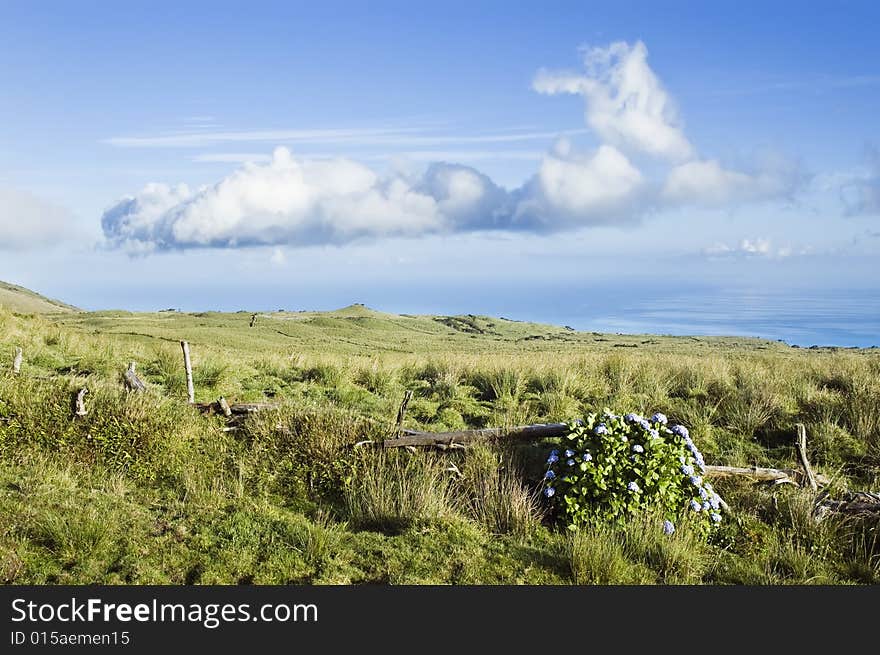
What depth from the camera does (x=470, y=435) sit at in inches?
358

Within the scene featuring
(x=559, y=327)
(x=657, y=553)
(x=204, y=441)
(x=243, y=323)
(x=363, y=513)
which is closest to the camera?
(x=657, y=553)

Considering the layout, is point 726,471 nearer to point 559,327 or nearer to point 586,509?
point 586,509

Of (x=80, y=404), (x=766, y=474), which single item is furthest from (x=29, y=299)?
(x=766, y=474)

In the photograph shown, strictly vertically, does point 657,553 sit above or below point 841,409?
below

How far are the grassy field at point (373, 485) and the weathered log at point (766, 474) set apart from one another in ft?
0.59

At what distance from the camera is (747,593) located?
584 cm

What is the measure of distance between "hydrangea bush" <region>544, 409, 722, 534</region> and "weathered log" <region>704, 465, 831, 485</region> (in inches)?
33.4

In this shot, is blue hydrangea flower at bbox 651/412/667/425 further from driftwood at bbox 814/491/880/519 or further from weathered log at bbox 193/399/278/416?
weathered log at bbox 193/399/278/416

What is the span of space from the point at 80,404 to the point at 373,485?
5161 millimetres

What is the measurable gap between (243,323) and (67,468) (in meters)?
48.8

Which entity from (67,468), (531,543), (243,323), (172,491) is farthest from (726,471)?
(243,323)

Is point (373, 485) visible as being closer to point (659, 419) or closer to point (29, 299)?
point (659, 419)

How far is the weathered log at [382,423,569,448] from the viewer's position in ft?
29.4

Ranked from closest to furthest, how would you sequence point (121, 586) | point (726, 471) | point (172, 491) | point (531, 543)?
point (121, 586)
point (531, 543)
point (172, 491)
point (726, 471)
